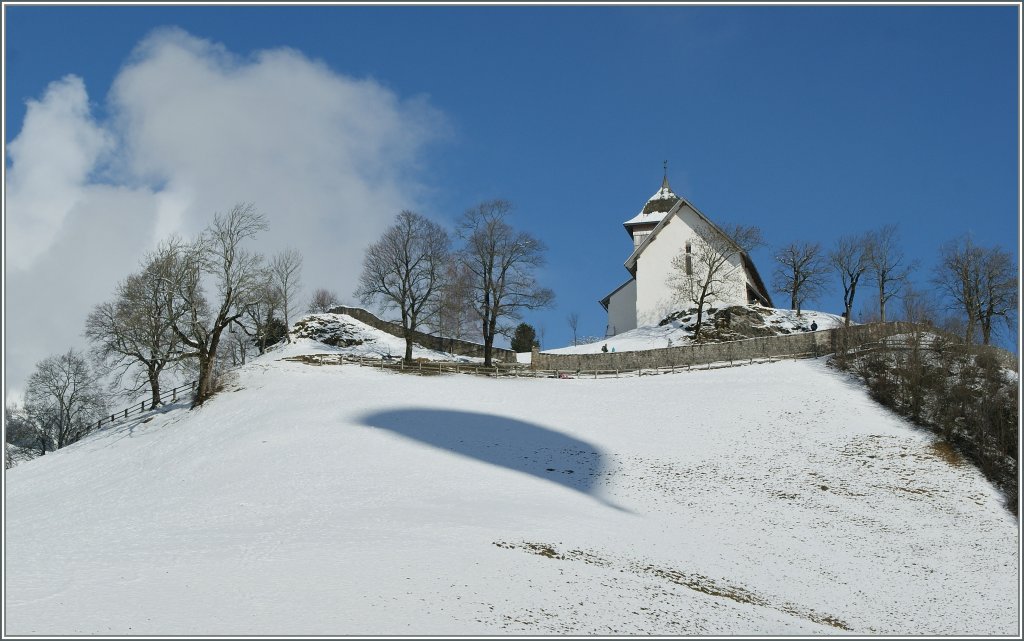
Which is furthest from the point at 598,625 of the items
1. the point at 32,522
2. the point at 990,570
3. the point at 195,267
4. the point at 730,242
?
the point at 730,242

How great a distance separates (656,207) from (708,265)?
57.0 ft

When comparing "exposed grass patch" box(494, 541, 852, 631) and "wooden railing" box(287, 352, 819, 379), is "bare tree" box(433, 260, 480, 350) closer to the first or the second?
"wooden railing" box(287, 352, 819, 379)

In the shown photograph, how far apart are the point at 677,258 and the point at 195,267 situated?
35.0 metres

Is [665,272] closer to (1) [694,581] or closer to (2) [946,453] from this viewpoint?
(2) [946,453]

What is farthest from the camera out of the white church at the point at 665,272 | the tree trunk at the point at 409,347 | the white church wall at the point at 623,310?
the white church wall at the point at 623,310

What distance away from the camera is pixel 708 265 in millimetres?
57969

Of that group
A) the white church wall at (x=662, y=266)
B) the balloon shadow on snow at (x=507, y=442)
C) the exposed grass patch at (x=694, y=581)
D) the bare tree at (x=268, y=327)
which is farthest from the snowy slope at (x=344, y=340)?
the exposed grass patch at (x=694, y=581)

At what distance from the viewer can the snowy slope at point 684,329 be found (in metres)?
53.9

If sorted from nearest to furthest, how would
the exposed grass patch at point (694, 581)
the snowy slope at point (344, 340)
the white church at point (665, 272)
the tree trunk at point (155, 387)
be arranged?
1. the exposed grass patch at point (694, 581)
2. the tree trunk at point (155, 387)
3. the snowy slope at point (344, 340)
4. the white church at point (665, 272)

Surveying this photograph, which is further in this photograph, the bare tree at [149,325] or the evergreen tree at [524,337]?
the evergreen tree at [524,337]

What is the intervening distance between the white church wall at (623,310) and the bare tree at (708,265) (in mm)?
4238

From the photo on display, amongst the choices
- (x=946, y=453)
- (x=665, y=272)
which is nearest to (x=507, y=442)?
(x=946, y=453)

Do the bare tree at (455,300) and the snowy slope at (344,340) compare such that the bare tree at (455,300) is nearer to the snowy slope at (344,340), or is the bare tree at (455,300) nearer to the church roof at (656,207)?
the snowy slope at (344,340)

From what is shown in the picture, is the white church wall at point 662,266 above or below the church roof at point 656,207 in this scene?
below
